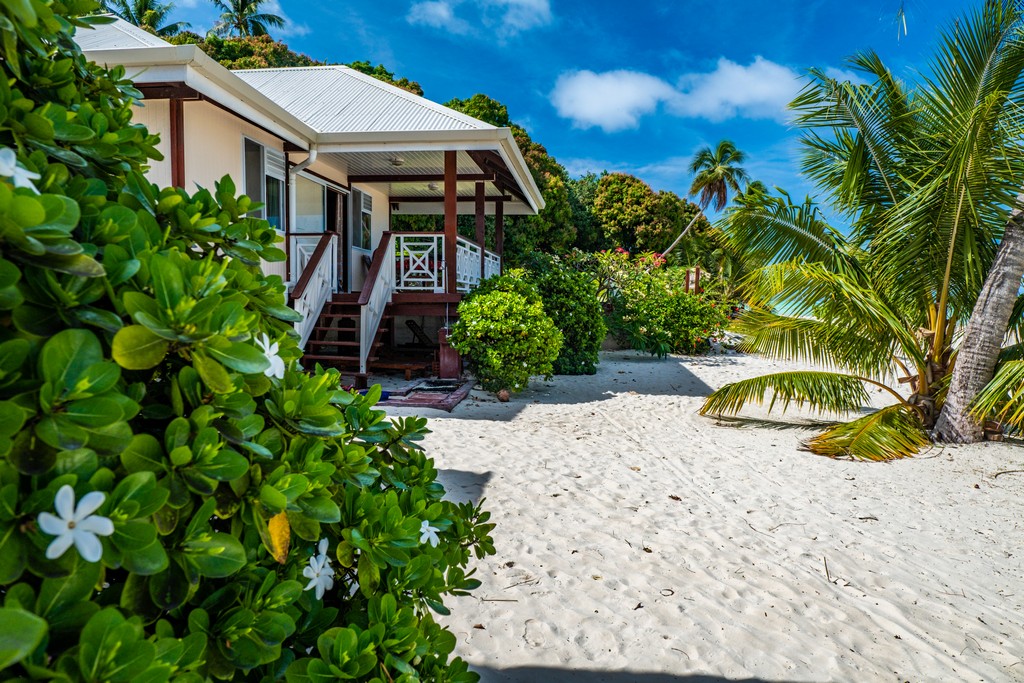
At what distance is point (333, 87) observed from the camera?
1466 centimetres

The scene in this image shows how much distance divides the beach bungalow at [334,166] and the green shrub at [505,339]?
763 millimetres

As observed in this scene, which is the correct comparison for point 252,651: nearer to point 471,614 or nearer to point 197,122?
point 471,614

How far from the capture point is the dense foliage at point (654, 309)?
59.7 ft

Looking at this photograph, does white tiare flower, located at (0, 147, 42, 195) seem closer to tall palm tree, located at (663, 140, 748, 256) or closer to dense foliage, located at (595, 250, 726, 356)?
dense foliage, located at (595, 250, 726, 356)

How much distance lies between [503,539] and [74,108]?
3740 mm

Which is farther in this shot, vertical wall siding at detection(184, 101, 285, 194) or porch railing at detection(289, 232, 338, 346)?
porch railing at detection(289, 232, 338, 346)

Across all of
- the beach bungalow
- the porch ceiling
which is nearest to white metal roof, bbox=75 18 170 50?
the beach bungalow

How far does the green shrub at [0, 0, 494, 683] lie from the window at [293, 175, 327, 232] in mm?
11545

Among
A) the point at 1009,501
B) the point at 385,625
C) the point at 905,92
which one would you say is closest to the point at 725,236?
the point at 905,92

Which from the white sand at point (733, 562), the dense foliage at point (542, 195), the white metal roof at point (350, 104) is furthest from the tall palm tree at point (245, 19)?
the white sand at point (733, 562)

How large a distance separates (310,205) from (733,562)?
36.4 ft

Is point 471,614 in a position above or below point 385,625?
below

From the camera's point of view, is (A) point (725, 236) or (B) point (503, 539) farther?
(A) point (725, 236)

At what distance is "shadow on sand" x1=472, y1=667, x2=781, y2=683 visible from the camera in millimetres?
2846
